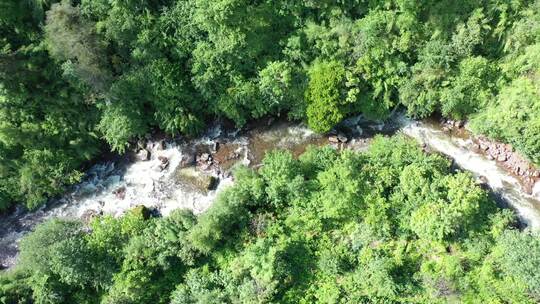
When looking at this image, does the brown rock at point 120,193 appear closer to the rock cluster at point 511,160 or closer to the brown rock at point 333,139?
the brown rock at point 333,139

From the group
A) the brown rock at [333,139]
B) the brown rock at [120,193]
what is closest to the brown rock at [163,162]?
the brown rock at [120,193]

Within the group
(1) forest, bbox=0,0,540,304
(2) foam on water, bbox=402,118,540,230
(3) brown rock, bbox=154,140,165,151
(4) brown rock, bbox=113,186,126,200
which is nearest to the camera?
(1) forest, bbox=0,0,540,304

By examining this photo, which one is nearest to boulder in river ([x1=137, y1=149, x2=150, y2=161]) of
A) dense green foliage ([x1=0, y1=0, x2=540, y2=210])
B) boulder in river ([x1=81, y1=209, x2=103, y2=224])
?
dense green foliage ([x1=0, y1=0, x2=540, y2=210])

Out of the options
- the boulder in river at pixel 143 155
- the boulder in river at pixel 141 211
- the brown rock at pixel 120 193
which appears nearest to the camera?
the boulder in river at pixel 141 211

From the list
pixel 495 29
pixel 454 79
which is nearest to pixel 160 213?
pixel 454 79

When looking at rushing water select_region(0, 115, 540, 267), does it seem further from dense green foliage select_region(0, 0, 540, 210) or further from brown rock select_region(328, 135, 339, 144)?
dense green foliage select_region(0, 0, 540, 210)

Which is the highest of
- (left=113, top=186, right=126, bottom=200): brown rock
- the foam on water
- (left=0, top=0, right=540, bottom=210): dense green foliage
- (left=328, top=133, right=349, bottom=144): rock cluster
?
(left=0, top=0, right=540, bottom=210): dense green foliage

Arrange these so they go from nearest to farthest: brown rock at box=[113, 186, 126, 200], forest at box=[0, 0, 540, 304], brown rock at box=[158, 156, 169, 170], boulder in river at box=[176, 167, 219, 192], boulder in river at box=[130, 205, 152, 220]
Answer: forest at box=[0, 0, 540, 304]
boulder in river at box=[130, 205, 152, 220]
boulder in river at box=[176, 167, 219, 192]
brown rock at box=[113, 186, 126, 200]
brown rock at box=[158, 156, 169, 170]
